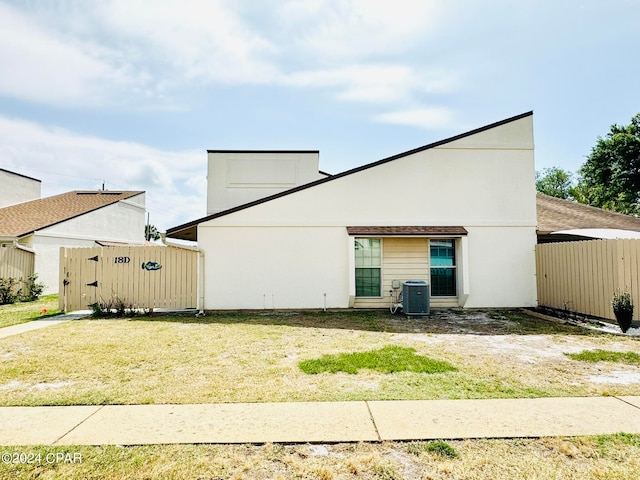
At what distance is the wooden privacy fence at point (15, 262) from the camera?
15.8 m

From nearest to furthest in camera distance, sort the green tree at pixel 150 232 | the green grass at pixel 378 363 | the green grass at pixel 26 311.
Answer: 1. the green grass at pixel 378 363
2. the green grass at pixel 26 311
3. the green tree at pixel 150 232

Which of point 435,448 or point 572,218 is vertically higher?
point 572,218

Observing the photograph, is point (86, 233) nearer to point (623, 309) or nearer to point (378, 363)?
point (378, 363)

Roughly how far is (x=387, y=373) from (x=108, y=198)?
2465 centimetres

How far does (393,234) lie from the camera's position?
39.0 ft

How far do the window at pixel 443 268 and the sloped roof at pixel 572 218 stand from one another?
125 inches

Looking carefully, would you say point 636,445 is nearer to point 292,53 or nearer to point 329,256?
point 329,256

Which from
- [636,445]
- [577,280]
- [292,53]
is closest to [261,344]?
[636,445]

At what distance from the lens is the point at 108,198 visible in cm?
2450

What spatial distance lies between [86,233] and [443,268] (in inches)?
759

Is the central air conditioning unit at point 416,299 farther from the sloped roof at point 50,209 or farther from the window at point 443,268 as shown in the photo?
the sloped roof at point 50,209

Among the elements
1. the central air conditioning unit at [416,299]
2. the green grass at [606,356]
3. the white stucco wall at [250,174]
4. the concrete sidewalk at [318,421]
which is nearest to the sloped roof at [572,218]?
the central air conditioning unit at [416,299]

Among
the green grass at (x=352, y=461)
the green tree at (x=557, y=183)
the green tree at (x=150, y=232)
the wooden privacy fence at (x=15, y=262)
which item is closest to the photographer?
the green grass at (x=352, y=461)

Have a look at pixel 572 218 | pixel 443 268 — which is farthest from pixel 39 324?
pixel 572 218
